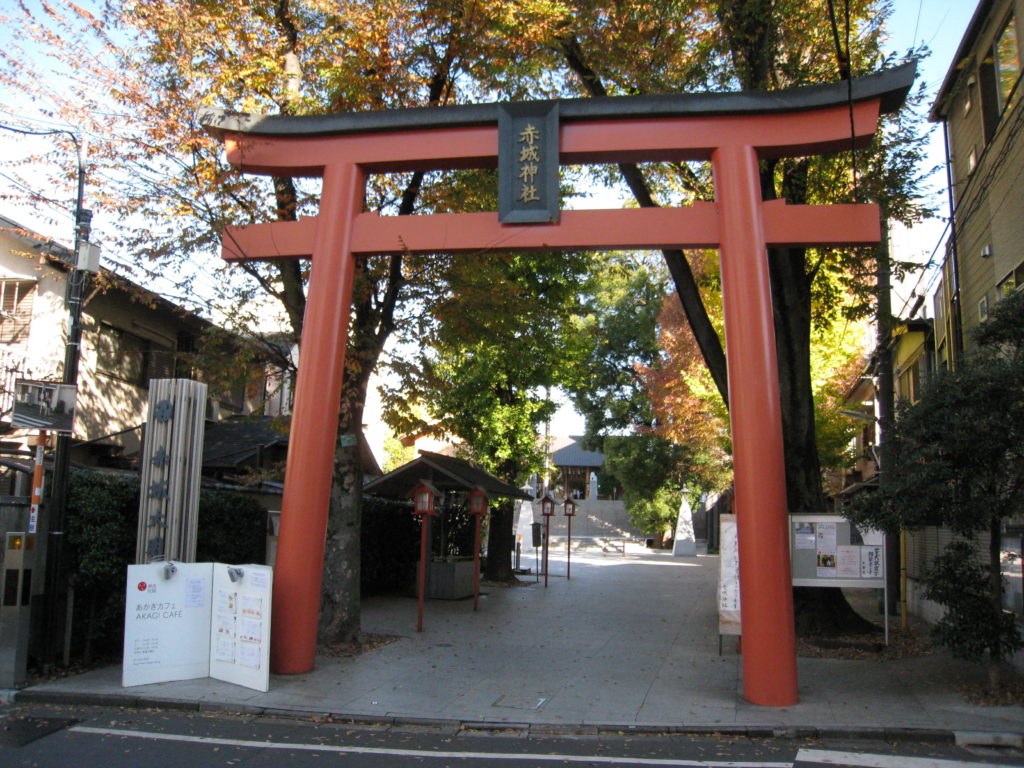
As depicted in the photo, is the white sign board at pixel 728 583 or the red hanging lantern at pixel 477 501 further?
the red hanging lantern at pixel 477 501

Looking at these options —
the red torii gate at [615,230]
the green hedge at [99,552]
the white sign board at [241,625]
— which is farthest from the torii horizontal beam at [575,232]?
the white sign board at [241,625]

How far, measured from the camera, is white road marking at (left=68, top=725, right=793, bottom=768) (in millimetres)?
6805

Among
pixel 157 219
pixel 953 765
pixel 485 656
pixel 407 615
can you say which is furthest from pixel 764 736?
pixel 157 219

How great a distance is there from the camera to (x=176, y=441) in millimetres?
10445

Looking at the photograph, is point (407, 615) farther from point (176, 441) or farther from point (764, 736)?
point (764, 736)

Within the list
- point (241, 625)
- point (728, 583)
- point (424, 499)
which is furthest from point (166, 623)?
point (728, 583)

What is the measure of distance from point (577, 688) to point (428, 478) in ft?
29.4

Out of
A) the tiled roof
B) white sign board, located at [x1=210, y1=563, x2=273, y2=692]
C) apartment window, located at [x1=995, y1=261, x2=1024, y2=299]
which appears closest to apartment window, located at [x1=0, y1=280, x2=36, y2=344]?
white sign board, located at [x1=210, y1=563, x2=273, y2=692]

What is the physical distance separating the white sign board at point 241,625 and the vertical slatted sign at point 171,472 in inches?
33.5

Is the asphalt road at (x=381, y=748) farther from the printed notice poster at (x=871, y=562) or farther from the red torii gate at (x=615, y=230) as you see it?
the printed notice poster at (x=871, y=562)

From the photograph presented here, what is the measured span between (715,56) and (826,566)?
27.6 feet

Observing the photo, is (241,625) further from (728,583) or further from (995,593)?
(995,593)

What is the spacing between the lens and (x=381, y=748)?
7.27 meters

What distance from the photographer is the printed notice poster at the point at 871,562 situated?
1080cm
